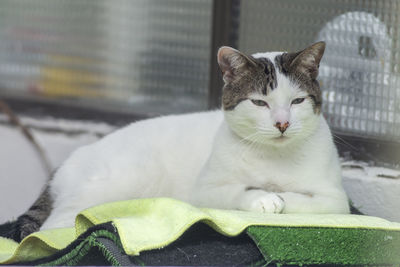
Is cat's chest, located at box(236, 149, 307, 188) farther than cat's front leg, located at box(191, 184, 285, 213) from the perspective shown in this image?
Yes

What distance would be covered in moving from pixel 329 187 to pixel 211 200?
1.29 ft

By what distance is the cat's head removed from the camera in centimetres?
192

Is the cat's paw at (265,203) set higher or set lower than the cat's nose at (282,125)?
lower

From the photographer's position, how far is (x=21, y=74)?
3672 millimetres

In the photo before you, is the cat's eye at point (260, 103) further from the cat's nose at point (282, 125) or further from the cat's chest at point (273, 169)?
the cat's chest at point (273, 169)

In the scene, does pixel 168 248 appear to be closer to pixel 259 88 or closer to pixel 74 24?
pixel 259 88

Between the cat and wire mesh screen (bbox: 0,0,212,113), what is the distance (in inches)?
32.3

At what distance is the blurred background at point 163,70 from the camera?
2.65m

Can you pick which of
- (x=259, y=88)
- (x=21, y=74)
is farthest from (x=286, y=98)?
(x=21, y=74)

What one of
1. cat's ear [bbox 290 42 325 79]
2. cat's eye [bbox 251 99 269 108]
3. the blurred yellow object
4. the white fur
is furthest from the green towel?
the blurred yellow object

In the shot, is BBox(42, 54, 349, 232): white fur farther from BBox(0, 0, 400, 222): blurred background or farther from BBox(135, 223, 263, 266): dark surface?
BBox(0, 0, 400, 222): blurred background

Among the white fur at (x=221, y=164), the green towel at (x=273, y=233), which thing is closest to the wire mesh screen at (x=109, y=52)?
the white fur at (x=221, y=164)

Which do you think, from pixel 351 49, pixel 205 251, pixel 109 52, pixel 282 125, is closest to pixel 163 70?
pixel 109 52

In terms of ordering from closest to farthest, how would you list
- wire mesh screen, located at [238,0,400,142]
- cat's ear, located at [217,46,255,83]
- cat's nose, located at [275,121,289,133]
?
1. cat's nose, located at [275,121,289,133]
2. cat's ear, located at [217,46,255,83]
3. wire mesh screen, located at [238,0,400,142]
